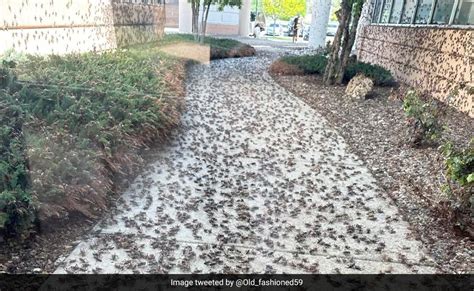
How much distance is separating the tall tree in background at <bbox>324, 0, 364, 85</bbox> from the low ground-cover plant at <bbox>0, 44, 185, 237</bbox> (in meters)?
4.32

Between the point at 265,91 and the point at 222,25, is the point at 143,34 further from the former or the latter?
A: the point at 222,25

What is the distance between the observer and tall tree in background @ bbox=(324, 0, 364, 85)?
7543 millimetres

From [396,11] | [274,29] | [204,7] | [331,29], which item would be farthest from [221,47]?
[331,29]

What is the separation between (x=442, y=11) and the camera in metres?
7.18

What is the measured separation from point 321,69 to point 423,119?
5.12 m

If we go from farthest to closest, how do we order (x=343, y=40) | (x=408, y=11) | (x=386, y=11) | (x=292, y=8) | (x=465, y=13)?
(x=292, y=8), (x=386, y=11), (x=408, y=11), (x=343, y=40), (x=465, y=13)

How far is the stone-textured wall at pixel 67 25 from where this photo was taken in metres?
5.20

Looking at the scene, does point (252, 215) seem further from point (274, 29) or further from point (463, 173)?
point (274, 29)

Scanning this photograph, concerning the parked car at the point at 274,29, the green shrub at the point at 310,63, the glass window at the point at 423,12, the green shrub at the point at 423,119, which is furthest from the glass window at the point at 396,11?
the parked car at the point at 274,29

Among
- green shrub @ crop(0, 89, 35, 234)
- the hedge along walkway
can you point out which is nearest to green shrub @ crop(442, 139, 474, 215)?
the hedge along walkway

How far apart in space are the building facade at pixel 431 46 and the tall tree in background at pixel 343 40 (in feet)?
4.63

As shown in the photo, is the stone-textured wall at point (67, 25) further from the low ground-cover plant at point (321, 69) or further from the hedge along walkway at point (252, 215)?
the low ground-cover plant at point (321, 69)

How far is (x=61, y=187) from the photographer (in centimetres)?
258

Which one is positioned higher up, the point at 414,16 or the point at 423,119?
the point at 414,16
